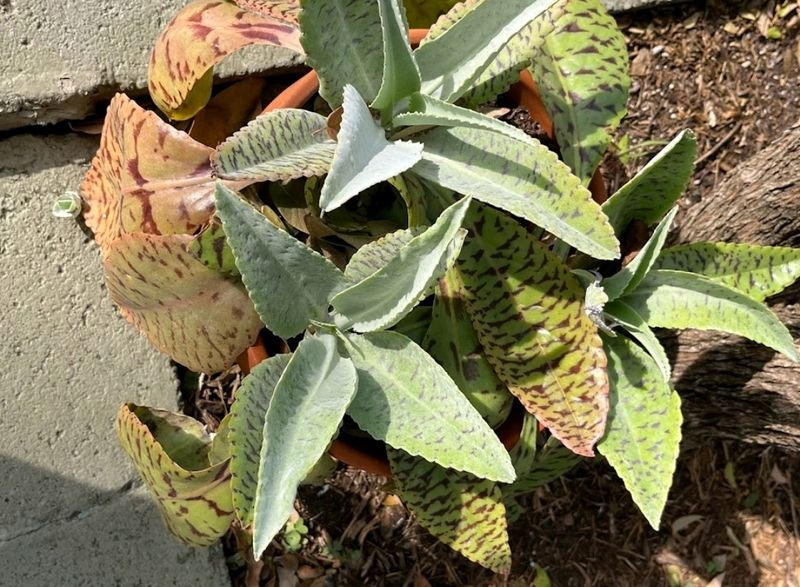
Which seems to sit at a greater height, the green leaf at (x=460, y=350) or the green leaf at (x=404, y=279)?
the green leaf at (x=404, y=279)

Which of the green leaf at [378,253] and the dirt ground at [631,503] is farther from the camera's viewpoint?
the dirt ground at [631,503]

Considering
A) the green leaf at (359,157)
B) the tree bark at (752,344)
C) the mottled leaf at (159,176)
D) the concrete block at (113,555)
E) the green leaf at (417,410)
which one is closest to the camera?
the green leaf at (359,157)

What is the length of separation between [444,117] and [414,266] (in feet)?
0.47

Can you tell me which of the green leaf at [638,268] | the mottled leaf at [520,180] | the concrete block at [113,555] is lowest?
the concrete block at [113,555]

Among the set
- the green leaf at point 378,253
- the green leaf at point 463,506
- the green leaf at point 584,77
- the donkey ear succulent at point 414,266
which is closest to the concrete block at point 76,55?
the donkey ear succulent at point 414,266

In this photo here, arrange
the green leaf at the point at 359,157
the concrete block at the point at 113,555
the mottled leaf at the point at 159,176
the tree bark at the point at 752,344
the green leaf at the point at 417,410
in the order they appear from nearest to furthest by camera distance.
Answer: the green leaf at the point at 359,157
the green leaf at the point at 417,410
the mottled leaf at the point at 159,176
the tree bark at the point at 752,344
the concrete block at the point at 113,555

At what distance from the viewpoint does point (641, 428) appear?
0.99 meters

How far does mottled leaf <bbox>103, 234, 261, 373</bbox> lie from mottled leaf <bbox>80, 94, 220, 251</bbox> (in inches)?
2.0

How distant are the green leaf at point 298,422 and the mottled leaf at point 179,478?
0.19m

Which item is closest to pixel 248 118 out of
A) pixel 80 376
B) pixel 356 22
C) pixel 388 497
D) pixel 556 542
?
pixel 356 22

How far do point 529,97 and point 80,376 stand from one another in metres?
0.82

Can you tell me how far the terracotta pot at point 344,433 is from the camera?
104 centimetres

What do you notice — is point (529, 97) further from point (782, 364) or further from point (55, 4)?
point (55, 4)

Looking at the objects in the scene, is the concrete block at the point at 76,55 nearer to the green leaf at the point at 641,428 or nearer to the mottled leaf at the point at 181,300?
the mottled leaf at the point at 181,300
